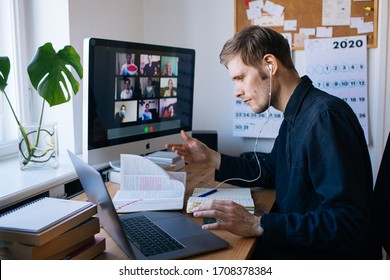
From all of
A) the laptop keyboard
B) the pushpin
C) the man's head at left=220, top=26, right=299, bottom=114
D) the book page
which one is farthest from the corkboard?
the laptop keyboard

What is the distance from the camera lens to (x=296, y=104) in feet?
3.81

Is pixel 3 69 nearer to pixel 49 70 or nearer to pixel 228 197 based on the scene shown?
pixel 49 70

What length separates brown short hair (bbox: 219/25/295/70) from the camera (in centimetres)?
120

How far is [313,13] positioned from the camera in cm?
196

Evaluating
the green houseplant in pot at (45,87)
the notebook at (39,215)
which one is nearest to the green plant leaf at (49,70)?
the green houseplant in pot at (45,87)

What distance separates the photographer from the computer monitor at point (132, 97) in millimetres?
1363

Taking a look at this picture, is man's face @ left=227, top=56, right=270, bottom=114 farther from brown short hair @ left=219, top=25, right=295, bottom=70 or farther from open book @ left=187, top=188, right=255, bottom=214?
open book @ left=187, top=188, right=255, bottom=214

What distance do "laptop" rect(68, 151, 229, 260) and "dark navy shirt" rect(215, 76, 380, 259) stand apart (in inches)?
6.9

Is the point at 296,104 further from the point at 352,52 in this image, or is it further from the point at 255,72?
the point at 352,52

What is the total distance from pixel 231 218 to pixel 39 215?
449mm

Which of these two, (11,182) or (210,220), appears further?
(11,182)

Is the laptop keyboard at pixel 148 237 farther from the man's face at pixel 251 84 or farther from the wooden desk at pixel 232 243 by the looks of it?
the man's face at pixel 251 84
